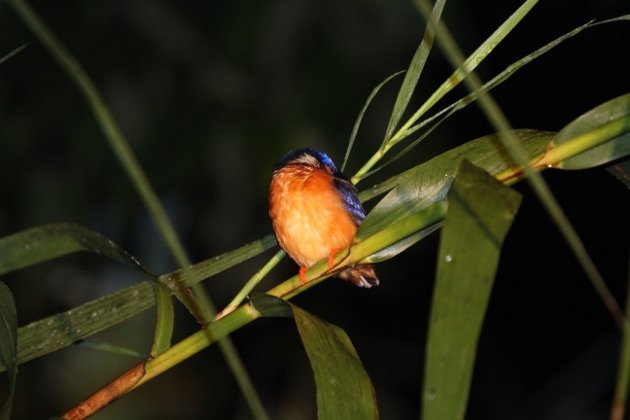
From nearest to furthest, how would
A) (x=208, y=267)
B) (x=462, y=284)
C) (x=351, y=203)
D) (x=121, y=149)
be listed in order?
(x=121, y=149), (x=462, y=284), (x=208, y=267), (x=351, y=203)

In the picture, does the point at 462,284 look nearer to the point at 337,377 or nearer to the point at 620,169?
the point at 337,377

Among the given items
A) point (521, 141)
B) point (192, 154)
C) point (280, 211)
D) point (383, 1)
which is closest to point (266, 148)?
point (192, 154)

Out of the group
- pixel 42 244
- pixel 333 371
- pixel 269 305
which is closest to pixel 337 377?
pixel 333 371

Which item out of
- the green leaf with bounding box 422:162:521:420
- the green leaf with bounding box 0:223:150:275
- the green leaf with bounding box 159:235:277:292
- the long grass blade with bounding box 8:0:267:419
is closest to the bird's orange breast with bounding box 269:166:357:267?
the green leaf with bounding box 159:235:277:292

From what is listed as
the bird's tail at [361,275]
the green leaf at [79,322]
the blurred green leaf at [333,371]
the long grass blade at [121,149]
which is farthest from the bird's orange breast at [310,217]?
the long grass blade at [121,149]

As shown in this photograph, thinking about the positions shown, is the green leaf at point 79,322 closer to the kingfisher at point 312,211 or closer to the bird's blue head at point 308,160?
the kingfisher at point 312,211

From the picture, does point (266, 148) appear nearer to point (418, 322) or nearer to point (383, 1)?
point (383, 1)
